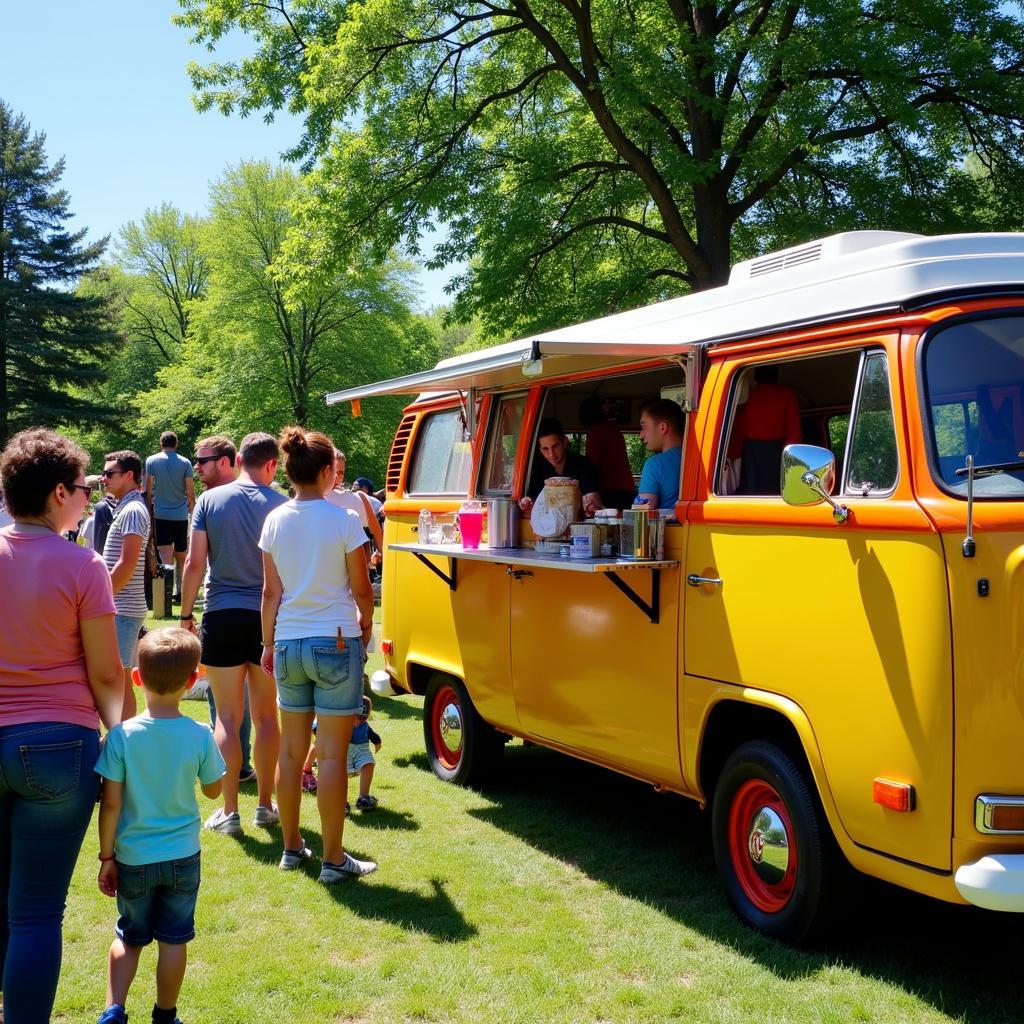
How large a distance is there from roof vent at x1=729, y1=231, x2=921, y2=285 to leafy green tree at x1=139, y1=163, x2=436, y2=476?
30.0m

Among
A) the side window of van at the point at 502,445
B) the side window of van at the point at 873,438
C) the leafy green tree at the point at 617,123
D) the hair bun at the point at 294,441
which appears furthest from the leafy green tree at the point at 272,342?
the side window of van at the point at 873,438

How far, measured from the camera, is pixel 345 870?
546 cm

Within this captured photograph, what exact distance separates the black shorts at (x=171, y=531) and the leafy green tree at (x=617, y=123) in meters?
5.46

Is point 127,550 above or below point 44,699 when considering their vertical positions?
above

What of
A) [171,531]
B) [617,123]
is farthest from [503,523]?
[617,123]

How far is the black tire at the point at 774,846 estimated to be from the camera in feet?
14.2

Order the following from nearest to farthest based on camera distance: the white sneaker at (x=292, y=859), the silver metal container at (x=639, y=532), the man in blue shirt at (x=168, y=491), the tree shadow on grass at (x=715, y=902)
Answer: the tree shadow on grass at (x=715, y=902)
the silver metal container at (x=639, y=532)
the white sneaker at (x=292, y=859)
the man in blue shirt at (x=168, y=491)

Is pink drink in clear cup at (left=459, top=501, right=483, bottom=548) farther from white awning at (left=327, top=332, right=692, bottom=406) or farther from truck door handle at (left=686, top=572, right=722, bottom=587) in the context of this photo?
truck door handle at (left=686, top=572, right=722, bottom=587)

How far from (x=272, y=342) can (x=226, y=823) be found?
3099cm

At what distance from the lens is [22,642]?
3.44m

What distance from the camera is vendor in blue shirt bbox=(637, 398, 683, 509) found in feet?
17.3

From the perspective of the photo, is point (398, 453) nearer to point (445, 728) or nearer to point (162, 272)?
point (445, 728)

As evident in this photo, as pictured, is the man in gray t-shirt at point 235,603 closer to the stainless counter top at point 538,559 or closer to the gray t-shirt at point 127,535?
the gray t-shirt at point 127,535

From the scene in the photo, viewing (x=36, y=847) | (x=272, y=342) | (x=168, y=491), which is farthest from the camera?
(x=272, y=342)
